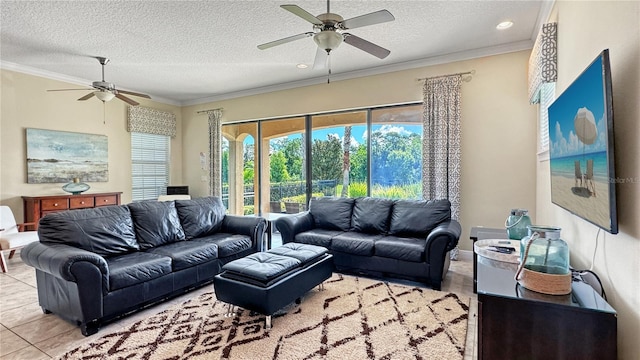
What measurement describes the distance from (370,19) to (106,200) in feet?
17.6

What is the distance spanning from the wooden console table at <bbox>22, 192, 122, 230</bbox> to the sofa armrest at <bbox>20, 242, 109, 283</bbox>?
2503 mm

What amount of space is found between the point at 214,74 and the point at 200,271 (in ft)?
11.1

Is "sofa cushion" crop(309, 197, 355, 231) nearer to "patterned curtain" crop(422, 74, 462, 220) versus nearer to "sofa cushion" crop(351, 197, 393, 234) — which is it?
"sofa cushion" crop(351, 197, 393, 234)

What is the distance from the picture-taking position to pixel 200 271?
3162 mm

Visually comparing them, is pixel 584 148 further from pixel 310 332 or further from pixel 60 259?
pixel 60 259

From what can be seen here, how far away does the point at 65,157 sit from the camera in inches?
200

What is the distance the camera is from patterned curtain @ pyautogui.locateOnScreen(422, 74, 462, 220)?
421 cm

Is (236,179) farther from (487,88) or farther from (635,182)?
(635,182)

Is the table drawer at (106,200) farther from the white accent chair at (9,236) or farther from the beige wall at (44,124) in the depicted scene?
the white accent chair at (9,236)

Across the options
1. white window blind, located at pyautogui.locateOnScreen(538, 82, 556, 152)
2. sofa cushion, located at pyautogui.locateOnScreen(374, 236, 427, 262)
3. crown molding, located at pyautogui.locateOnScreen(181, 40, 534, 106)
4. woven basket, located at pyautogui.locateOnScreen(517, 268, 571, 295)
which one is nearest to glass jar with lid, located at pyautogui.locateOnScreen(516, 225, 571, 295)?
woven basket, located at pyautogui.locateOnScreen(517, 268, 571, 295)

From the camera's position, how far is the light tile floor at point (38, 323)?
2127 millimetres

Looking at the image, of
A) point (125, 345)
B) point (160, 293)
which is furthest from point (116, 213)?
point (125, 345)

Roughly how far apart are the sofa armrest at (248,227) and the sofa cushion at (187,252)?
57 cm

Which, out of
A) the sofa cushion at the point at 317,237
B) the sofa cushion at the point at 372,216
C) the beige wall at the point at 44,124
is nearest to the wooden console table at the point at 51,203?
the beige wall at the point at 44,124
